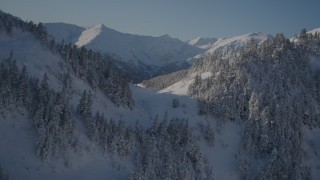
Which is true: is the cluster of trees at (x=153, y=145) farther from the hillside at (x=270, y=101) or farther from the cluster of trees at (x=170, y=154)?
the hillside at (x=270, y=101)

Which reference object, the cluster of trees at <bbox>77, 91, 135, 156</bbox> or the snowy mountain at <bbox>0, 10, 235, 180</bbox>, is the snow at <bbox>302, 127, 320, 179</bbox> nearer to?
the snowy mountain at <bbox>0, 10, 235, 180</bbox>

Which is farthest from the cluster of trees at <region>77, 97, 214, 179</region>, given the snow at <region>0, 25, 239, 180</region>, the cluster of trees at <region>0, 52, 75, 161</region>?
the cluster of trees at <region>0, 52, 75, 161</region>

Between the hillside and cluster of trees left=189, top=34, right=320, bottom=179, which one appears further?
the hillside

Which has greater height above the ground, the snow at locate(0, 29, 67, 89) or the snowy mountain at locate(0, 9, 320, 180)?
the snow at locate(0, 29, 67, 89)

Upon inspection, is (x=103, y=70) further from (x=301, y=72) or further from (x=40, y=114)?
(x=301, y=72)

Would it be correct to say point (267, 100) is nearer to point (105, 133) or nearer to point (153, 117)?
point (153, 117)

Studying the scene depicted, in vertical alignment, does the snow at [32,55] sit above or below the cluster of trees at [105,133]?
above

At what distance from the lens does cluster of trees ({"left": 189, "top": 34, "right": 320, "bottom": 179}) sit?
124m

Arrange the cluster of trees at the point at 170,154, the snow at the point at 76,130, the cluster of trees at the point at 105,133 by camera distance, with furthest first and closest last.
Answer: the cluster of trees at the point at 105,133
the cluster of trees at the point at 170,154
the snow at the point at 76,130

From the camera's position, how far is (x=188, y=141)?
120062 mm

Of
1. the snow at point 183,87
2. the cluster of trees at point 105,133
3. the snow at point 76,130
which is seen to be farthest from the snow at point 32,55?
the snow at point 183,87

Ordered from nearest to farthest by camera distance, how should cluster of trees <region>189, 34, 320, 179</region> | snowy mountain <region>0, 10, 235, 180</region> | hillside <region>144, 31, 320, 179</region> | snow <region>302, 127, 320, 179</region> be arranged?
snowy mountain <region>0, 10, 235, 180</region> → cluster of trees <region>189, 34, 320, 179</region> → hillside <region>144, 31, 320, 179</region> → snow <region>302, 127, 320, 179</region>

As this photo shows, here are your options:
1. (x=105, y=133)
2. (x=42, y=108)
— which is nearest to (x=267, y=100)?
(x=105, y=133)

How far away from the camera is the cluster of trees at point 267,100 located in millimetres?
124312
